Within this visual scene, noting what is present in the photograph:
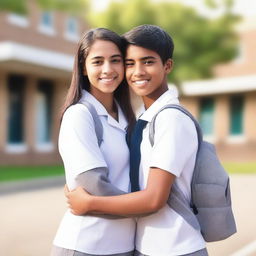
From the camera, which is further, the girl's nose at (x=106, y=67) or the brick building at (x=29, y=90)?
the brick building at (x=29, y=90)

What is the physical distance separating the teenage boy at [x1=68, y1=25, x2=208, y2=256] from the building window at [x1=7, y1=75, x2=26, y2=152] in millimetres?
18391

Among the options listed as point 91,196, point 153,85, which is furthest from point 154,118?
point 91,196

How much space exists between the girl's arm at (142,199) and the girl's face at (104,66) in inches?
17.5

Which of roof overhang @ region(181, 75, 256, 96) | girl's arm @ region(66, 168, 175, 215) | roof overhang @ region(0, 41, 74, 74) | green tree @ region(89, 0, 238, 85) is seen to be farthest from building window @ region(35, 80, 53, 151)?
girl's arm @ region(66, 168, 175, 215)

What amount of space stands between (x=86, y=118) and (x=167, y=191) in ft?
1.33

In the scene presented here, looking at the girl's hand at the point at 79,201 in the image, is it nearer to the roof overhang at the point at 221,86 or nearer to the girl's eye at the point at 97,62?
the girl's eye at the point at 97,62

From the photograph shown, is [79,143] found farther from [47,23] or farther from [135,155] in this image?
[47,23]

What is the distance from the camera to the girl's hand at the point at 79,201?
6.95 ft

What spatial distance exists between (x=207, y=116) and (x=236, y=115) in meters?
1.57

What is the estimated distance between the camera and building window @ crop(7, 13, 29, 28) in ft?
73.3

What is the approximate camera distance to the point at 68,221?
7.36 feet

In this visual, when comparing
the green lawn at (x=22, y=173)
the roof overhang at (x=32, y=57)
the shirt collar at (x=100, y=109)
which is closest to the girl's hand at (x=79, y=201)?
the shirt collar at (x=100, y=109)

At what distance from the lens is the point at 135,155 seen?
2178 mm

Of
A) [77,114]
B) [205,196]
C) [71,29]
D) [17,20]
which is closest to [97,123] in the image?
[77,114]
